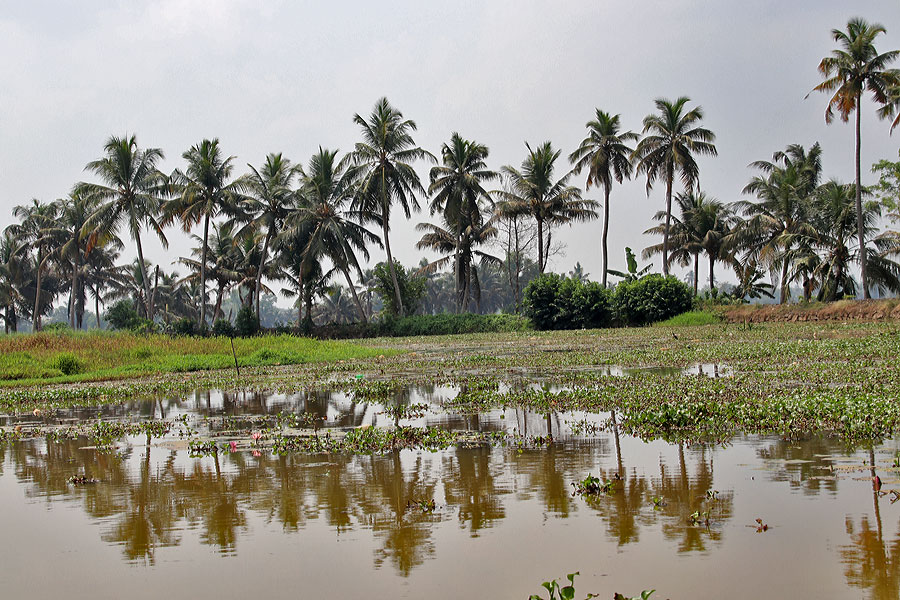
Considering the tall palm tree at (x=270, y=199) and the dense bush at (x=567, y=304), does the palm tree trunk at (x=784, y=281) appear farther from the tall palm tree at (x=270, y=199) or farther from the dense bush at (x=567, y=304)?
the tall palm tree at (x=270, y=199)

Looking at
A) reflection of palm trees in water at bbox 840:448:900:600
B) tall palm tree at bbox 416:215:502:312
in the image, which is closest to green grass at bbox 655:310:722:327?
tall palm tree at bbox 416:215:502:312

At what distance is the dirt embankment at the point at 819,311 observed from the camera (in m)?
28.5

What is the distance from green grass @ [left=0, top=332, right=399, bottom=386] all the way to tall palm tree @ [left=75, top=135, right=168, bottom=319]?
1590 cm

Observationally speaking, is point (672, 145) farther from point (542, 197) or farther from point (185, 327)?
point (185, 327)

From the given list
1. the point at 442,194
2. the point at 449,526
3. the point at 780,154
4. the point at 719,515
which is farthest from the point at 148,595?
the point at 780,154

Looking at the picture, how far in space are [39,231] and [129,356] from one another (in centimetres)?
3811

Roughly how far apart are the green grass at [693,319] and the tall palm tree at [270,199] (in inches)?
905

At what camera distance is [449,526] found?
457cm

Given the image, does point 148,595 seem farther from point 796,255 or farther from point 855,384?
point 796,255

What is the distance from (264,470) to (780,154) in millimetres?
49558

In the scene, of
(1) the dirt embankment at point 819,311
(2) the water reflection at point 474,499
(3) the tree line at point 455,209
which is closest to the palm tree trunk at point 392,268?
(3) the tree line at point 455,209

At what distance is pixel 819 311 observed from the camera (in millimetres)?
31125

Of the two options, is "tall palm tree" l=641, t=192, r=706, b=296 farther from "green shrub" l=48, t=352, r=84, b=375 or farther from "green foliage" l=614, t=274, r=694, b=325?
"green shrub" l=48, t=352, r=84, b=375

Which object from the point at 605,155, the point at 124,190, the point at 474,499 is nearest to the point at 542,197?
the point at 605,155
